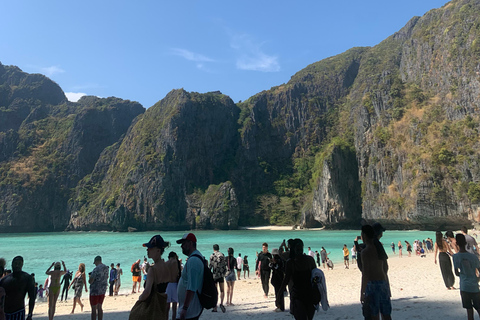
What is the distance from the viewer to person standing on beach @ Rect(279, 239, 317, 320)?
422 centimetres

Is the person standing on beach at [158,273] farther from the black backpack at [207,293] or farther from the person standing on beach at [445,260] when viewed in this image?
the person standing on beach at [445,260]

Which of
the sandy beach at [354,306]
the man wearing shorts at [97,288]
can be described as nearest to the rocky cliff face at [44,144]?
the sandy beach at [354,306]

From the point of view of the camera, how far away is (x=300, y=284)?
14.1 feet

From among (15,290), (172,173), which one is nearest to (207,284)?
(15,290)

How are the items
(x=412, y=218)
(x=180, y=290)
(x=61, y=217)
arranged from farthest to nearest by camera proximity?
1. (x=61, y=217)
2. (x=412, y=218)
3. (x=180, y=290)

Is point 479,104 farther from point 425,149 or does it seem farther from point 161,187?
point 161,187

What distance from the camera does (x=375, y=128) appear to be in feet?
226

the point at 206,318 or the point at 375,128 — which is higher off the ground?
the point at 375,128

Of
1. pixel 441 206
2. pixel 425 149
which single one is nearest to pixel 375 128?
pixel 425 149

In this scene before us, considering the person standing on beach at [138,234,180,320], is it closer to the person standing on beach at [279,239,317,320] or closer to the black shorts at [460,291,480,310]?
the person standing on beach at [279,239,317,320]

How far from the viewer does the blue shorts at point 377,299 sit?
418 centimetres

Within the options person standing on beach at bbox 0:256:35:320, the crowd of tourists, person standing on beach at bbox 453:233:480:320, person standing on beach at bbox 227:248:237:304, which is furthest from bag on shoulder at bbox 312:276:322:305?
person standing on beach at bbox 227:248:237:304

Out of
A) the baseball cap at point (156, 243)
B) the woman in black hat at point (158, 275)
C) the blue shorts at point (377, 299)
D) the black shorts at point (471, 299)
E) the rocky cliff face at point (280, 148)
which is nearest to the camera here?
the woman in black hat at point (158, 275)

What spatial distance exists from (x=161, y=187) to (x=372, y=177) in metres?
59.7
